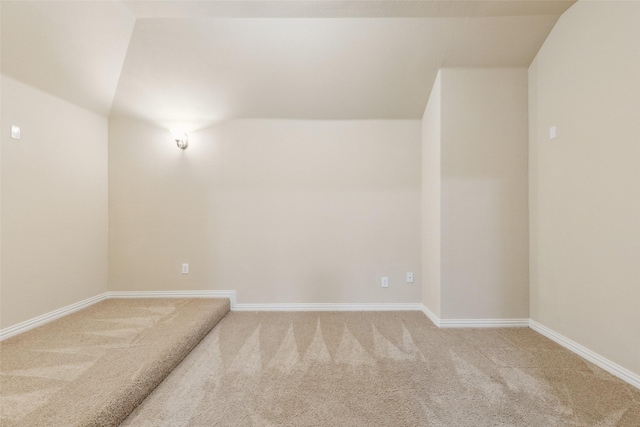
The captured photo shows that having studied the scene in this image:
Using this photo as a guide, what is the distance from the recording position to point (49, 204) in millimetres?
2539

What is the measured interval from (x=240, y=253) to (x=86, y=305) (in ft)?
5.44

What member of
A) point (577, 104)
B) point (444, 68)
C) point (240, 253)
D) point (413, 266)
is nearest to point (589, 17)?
point (577, 104)

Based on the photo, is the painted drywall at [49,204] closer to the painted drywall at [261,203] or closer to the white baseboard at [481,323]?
the painted drywall at [261,203]

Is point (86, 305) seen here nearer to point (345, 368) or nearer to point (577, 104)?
point (345, 368)

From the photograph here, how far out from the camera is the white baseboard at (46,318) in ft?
7.18

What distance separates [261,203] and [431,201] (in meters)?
1.88

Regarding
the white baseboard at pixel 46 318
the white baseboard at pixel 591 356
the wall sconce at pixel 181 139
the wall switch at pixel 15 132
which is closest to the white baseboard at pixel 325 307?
the white baseboard at pixel 591 356

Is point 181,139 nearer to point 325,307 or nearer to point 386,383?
point 325,307

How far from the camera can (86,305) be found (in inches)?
115

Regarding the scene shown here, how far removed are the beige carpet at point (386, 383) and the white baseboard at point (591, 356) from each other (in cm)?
6

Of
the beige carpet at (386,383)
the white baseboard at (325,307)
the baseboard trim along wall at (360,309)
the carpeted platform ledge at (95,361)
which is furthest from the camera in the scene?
the white baseboard at (325,307)

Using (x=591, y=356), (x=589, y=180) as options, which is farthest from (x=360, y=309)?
(x=589, y=180)

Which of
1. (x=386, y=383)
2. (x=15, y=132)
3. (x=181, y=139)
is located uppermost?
(x=181, y=139)

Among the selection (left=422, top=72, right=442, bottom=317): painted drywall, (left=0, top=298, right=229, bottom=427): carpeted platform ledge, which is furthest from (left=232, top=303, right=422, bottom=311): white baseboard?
(left=0, top=298, right=229, bottom=427): carpeted platform ledge
